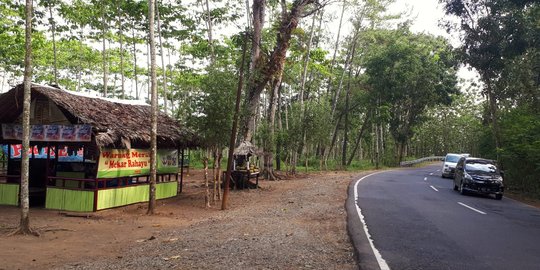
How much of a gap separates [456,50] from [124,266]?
24.3 meters

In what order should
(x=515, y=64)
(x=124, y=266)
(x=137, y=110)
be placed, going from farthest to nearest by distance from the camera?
1. (x=515, y=64)
2. (x=137, y=110)
3. (x=124, y=266)

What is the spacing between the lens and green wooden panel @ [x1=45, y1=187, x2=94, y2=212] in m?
13.6

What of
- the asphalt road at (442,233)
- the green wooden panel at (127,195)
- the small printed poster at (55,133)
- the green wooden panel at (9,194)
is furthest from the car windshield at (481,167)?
the green wooden panel at (9,194)

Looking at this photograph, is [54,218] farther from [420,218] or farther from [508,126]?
[508,126]

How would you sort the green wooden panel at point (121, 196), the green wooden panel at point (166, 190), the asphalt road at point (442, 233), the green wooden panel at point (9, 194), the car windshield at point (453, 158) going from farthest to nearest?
the car windshield at point (453, 158)
the green wooden panel at point (166, 190)
the green wooden panel at point (9, 194)
the green wooden panel at point (121, 196)
the asphalt road at point (442, 233)

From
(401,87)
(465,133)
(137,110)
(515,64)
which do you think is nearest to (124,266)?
(137,110)

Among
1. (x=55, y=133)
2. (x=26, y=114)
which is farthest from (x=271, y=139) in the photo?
(x=26, y=114)

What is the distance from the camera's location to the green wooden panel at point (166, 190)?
17.3 m

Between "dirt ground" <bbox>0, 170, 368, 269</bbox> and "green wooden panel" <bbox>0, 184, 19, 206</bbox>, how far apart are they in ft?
2.59

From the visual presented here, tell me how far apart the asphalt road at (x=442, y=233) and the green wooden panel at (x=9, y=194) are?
11.6m

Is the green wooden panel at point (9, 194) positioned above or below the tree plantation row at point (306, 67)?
below

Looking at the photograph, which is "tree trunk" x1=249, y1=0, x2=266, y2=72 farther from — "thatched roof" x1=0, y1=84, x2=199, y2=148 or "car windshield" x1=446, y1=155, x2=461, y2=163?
"car windshield" x1=446, y1=155, x2=461, y2=163

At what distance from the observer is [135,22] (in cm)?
2462

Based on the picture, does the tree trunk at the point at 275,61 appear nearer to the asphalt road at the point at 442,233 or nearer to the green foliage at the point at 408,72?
the asphalt road at the point at 442,233
